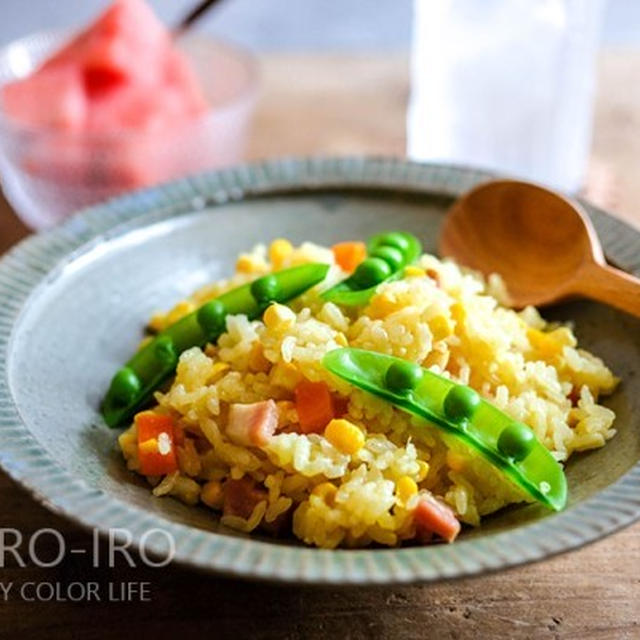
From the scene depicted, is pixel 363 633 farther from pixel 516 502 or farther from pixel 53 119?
pixel 53 119

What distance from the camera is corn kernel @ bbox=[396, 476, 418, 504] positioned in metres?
1.80

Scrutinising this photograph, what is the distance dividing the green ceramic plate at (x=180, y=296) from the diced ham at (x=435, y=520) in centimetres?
3

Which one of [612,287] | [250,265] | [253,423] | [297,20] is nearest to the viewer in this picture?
[253,423]

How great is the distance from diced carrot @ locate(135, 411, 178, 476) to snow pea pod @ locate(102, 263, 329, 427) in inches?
4.6

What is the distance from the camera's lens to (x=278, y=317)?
1.99 m

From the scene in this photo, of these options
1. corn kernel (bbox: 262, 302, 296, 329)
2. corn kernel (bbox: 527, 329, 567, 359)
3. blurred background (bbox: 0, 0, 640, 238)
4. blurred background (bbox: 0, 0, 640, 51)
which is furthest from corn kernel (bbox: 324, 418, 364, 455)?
blurred background (bbox: 0, 0, 640, 51)

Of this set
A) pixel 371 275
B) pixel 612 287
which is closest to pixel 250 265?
pixel 371 275

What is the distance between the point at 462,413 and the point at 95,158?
1476mm

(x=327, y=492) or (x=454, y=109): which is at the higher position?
(x=327, y=492)

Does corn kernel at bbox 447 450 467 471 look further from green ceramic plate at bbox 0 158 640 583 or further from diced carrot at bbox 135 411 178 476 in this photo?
diced carrot at bbox 135 411 178 476

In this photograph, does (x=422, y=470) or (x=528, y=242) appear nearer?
(x=422, y=470)

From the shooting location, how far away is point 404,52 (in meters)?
4.05

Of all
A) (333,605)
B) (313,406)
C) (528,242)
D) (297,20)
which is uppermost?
(313,406)

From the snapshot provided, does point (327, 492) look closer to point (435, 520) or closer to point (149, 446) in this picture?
point (435, 520)
